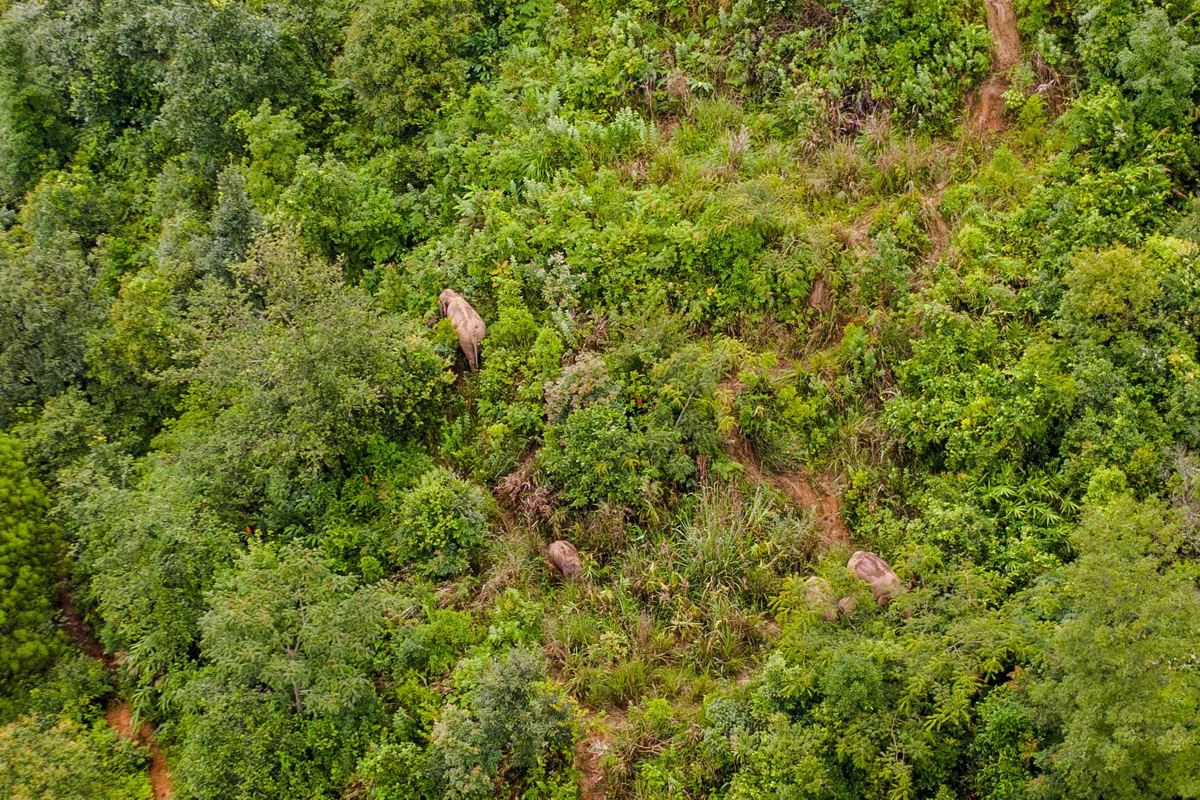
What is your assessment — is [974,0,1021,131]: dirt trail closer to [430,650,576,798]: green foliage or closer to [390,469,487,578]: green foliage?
[390,469,487,578]: green foliage

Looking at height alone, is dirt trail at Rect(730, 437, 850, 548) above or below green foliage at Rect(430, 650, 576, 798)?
above

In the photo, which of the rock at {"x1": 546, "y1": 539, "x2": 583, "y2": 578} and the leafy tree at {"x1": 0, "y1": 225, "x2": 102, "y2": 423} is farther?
the leafy tree at {"x1": 0, "y1": 225, "x2": 102, "y2": 423}

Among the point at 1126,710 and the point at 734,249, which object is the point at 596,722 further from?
the point at 734,249

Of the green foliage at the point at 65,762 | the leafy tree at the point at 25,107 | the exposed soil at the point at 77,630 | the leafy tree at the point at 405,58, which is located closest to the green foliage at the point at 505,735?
the green foliage at the point at 65,762

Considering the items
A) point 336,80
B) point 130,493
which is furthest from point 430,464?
point 336,80

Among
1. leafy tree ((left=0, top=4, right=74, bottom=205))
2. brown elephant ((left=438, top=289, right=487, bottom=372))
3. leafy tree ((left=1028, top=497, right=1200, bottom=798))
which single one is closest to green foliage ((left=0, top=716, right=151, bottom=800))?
brown elephant ((left=438, top=289, right=487, bottom=372))

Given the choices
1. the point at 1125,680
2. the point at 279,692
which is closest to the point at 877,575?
the point at 1125,680
